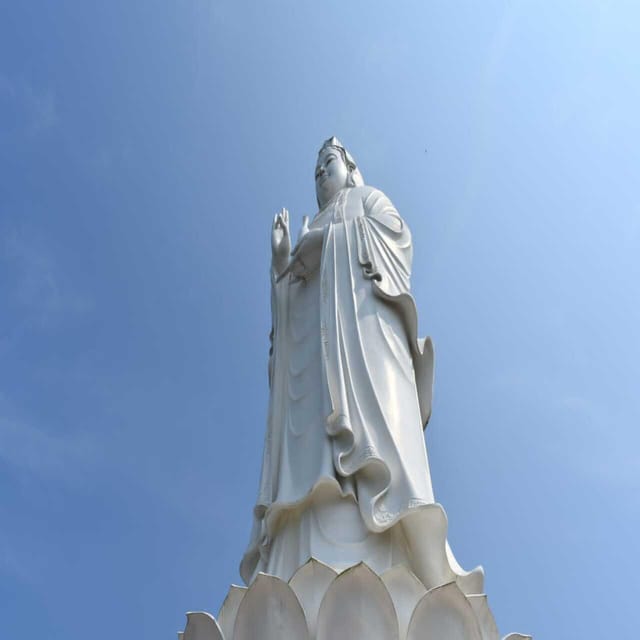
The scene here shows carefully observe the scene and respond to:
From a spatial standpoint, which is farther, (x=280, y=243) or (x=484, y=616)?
(x=280, y=243)

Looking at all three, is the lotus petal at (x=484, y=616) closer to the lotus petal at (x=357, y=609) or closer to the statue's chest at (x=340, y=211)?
the lotus petal at (x=357, y=609)

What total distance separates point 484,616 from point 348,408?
1.69m

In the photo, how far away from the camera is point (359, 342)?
19.9ft

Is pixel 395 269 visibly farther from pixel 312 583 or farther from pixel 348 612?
pixel 348 612

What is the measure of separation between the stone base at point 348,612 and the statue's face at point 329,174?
14.6ft

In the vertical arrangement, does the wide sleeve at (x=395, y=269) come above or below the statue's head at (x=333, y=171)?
below

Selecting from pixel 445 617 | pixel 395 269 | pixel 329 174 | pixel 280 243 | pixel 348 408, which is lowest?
pixel 445 617

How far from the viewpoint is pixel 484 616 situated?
4.39 meters

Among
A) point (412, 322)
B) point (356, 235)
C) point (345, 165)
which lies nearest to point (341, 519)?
point (412, 322)

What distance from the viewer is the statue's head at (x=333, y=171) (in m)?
8.05

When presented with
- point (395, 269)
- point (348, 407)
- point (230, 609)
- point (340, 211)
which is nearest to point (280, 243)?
point (340, 211)

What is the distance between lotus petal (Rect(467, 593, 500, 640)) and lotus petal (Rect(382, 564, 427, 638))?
0.27m

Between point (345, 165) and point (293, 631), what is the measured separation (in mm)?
5226

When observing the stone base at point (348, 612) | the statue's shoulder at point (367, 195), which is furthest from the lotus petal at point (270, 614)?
the statue's shoulder at point (367, 195)
